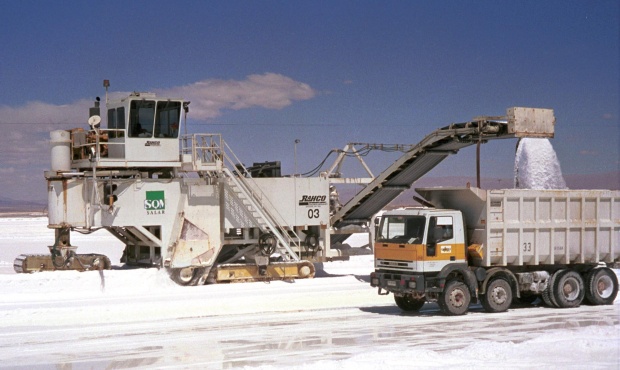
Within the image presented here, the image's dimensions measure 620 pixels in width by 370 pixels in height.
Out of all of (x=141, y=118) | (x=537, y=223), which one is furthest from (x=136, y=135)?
(x=537, y=223)

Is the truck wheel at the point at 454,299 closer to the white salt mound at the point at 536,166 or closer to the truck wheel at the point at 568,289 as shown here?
the truck wheel at the point at 568,289

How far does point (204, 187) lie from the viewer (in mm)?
24219

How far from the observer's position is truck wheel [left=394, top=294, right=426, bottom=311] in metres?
18.6

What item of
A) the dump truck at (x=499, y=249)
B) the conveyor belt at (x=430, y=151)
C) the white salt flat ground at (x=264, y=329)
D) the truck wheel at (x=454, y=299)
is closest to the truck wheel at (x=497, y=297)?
the dump truck at (x=499, y=249)

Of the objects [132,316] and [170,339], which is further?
[132,316]

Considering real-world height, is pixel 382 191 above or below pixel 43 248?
above

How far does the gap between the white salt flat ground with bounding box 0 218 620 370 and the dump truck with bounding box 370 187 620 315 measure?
1.68 feet

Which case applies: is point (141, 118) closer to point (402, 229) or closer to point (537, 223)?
point (402, 229)

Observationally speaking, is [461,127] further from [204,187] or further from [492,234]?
[204,187]

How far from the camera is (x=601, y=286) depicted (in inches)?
768

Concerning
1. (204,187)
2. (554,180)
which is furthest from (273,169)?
(554,180)

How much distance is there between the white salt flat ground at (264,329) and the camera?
12.7 meters

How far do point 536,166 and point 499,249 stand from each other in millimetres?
3814

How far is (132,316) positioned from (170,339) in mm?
3402
